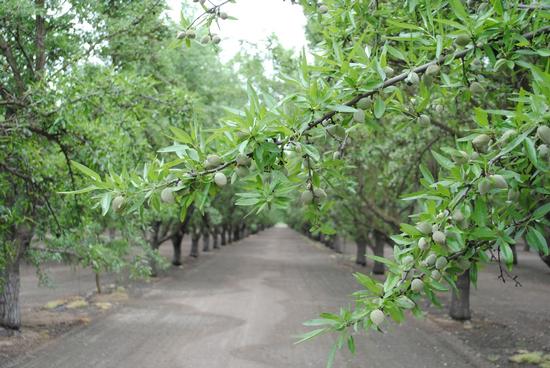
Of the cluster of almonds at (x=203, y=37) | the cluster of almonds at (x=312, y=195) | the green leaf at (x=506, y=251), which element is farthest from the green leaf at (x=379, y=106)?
the cluster of almonds at (x=203, y=37)

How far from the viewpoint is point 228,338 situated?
1330 cm

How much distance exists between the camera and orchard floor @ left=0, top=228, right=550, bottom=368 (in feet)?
37.5

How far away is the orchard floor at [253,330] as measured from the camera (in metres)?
11.4

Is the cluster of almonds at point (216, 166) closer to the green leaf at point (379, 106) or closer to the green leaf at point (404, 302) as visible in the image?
the green leaf at point (379, 106)

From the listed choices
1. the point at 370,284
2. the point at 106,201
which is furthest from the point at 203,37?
the point at 370,284

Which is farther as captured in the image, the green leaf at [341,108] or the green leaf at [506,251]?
the green leaf at [506,251]

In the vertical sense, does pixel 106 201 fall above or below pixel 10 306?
above

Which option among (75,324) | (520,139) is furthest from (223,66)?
(520,139)

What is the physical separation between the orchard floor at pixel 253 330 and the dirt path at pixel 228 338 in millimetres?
25

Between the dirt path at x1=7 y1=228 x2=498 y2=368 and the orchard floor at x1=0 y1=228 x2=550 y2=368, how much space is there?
0.08 ft

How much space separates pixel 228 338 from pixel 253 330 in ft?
3.80

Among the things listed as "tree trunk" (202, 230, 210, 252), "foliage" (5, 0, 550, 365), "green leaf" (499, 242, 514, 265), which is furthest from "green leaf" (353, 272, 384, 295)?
"tree trunk" (202, 230, 210, 252)

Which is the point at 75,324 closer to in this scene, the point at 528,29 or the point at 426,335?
the point at 426,335

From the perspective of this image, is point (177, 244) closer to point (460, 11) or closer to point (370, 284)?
point (370, 284)
